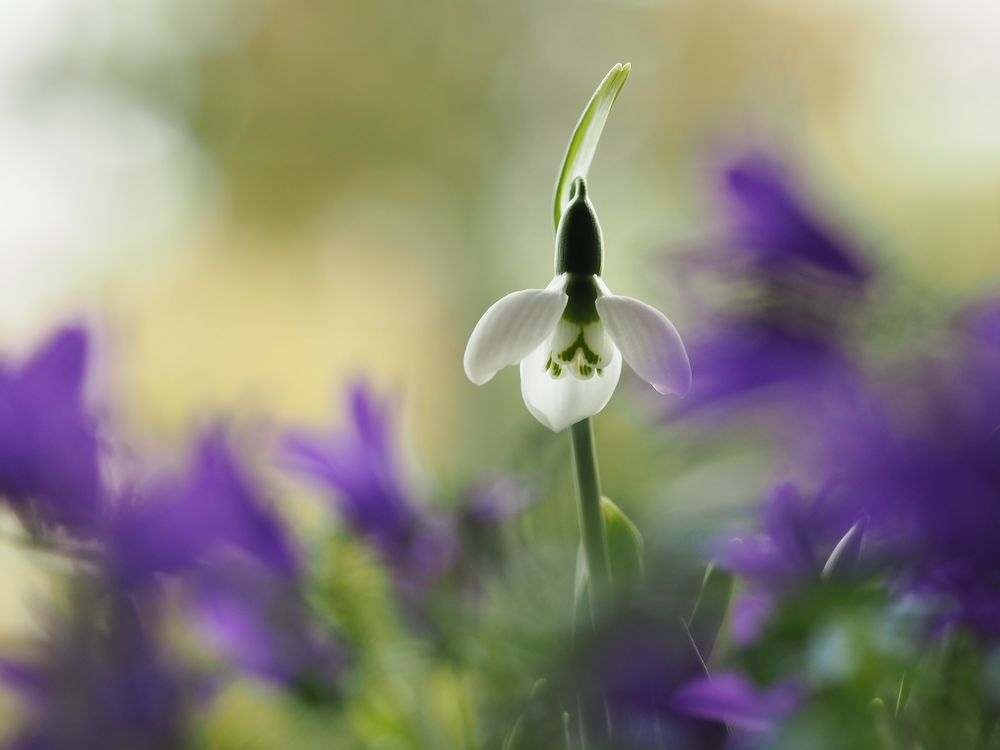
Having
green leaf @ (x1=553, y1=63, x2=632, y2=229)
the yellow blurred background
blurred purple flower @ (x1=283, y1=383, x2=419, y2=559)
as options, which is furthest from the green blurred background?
green leaf @ (x1=553, y1=63, x2=632, y2=229)

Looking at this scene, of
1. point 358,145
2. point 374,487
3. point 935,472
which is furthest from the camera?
point 358,145

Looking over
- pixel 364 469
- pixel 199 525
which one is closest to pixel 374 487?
pixel 364 469

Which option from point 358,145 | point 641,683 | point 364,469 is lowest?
point 641,683

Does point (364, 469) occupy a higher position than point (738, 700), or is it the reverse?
point (364, 469)

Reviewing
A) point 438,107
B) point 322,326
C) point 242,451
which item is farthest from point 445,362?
point 242,451

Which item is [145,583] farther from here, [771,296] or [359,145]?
[359,145]

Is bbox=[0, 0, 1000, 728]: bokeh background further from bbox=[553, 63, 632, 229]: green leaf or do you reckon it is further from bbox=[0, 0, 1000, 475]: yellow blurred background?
bbox=[553, 63, 632, 229]: green leaf

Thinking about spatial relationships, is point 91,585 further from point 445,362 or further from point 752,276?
point 445,362
